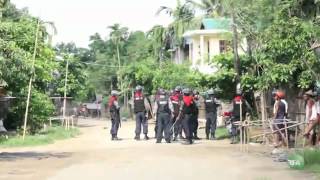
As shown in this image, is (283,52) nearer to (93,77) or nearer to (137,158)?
(137,158)

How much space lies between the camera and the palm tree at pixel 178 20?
39891 mm

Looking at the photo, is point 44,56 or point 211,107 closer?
→ point 211,107

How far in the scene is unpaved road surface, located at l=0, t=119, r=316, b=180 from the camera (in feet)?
39.8

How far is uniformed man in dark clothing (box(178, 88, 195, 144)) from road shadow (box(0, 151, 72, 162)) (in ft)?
13.1

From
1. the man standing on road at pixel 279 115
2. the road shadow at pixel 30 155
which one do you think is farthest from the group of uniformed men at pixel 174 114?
the road shadow at pixel 30 155

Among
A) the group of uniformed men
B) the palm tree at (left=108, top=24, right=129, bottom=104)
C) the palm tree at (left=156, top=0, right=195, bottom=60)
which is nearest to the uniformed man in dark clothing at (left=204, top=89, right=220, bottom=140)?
the group of uniformed men

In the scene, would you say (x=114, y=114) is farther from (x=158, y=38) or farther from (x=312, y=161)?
(x=158, y=38)

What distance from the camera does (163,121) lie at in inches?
811

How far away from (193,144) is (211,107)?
259 cm

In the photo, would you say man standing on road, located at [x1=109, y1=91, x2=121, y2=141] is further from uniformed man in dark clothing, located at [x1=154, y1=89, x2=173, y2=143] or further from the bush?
the bush

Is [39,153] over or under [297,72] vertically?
under

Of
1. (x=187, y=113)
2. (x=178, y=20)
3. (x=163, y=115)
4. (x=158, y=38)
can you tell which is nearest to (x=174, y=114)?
(x=163, y=115)

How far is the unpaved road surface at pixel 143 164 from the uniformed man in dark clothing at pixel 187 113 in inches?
20.2

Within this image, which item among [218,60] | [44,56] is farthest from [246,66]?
[44,56]
